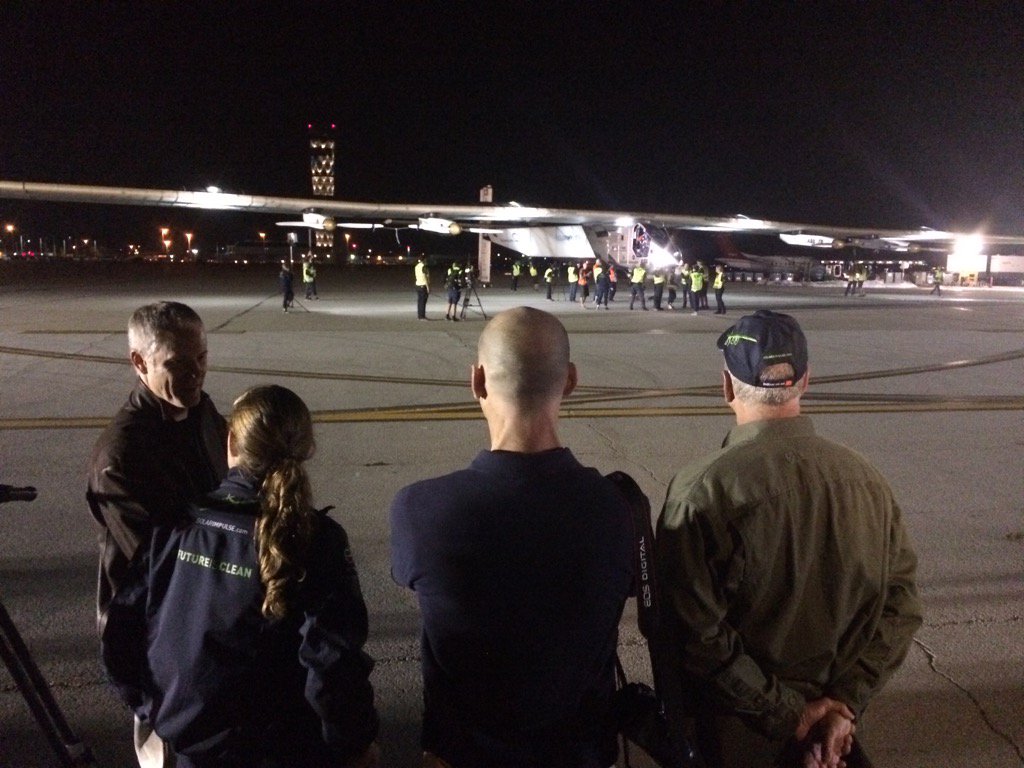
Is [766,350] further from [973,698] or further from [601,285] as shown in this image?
[601,285]

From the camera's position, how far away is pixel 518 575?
173cm

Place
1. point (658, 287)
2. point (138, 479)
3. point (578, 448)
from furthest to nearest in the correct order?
point (658, 287) → point (578, 448) → point (138, 479)

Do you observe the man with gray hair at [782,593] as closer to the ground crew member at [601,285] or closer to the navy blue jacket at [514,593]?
the navy blue jacket at [514,593]

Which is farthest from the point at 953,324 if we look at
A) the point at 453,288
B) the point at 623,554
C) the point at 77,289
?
the point at 77,289

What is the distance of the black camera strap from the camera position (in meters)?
1.84

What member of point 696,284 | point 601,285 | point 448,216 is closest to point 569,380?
point 696,284

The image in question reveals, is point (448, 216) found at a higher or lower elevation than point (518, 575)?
higher

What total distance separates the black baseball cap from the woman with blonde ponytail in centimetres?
127

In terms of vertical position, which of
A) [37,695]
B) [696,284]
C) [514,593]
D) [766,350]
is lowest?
[37,695]

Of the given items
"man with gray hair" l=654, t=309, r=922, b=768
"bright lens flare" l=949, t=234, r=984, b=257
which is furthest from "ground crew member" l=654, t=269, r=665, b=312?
"man with gray hair" l=654, t=309, r=922, b=768

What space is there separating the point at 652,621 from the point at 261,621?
102 cm

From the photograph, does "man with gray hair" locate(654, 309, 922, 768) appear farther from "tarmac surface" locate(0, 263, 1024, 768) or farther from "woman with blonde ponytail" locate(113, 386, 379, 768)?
"tarmac surface" locate(0, 263, 1024, 768)

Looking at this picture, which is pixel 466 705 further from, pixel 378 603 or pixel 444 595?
pixel 378 603

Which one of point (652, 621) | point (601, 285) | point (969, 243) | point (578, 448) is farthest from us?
point (969, 243)
